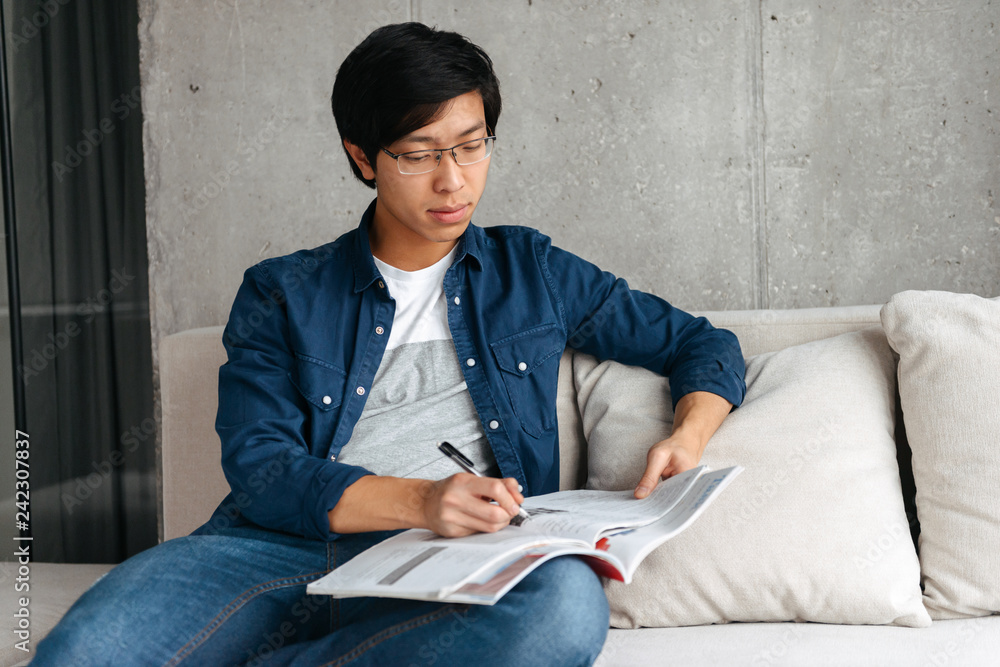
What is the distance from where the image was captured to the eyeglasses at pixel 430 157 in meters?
1.30

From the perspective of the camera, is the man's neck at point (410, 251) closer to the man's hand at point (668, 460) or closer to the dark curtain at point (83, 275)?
the man's hand at point (668, 460)

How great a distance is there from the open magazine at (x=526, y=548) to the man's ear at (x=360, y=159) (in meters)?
0.63

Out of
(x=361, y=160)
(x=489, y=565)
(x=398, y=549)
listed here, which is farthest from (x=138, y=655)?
(x=361, y=160)

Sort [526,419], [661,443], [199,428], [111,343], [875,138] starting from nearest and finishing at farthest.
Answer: [661,443] → [526,419] → [199,428] → [875,138] → [111,343]

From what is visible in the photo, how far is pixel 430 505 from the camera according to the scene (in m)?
1.03

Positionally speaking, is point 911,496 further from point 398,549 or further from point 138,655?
point 138,655

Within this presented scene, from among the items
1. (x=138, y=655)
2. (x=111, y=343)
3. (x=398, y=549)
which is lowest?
(x=138, y=655)

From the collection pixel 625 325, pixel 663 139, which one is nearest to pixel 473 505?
pixel 625 325

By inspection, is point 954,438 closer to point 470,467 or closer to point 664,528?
point 664,528

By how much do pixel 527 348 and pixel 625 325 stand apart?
18 centimetres

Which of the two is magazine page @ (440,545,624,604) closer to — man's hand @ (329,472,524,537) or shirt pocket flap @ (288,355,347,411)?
man's hand @ (329,472,524,537)

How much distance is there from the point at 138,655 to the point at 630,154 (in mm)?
1457

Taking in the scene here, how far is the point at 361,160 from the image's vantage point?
1413mm

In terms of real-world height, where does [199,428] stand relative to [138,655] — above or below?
above
